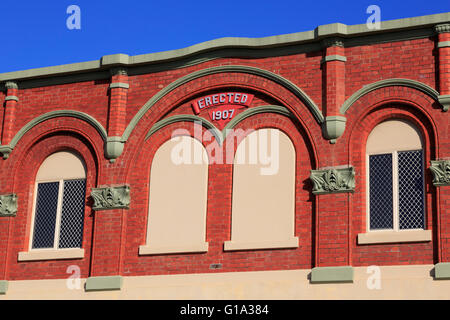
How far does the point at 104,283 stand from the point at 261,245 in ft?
14.3

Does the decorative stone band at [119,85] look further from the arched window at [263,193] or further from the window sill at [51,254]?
the window sill at [51,254]

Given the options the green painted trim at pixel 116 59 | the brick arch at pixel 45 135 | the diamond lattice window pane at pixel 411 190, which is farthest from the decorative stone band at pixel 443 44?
the brick arch at pixel 45 135

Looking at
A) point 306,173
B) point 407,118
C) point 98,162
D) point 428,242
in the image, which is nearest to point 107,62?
point 98,162

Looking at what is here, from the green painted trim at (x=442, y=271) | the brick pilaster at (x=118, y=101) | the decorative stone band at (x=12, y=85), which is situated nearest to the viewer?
the green painted trim at (x=442, y=271)

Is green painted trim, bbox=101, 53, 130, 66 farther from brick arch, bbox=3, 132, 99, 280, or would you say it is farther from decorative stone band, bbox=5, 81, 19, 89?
decorative stone band, bbox=5, 81, 19, 89

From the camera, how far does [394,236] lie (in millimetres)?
20188

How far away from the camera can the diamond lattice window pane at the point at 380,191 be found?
67.9ft

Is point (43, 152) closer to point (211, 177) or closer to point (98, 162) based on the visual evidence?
point (98, 162)

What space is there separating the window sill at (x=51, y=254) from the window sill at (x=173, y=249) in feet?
6.11

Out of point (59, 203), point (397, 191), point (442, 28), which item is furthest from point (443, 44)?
point (59, 203)

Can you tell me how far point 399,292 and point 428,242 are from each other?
1.33m

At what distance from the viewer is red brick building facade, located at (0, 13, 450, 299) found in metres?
20.6

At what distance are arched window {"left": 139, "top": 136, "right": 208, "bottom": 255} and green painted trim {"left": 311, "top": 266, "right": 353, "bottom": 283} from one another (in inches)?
119

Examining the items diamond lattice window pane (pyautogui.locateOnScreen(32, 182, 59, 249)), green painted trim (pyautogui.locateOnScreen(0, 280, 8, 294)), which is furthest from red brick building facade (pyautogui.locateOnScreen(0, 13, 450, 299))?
diamond lattice window pane (pyautogui.locateOnScreen(32, 182, 59, 249))
